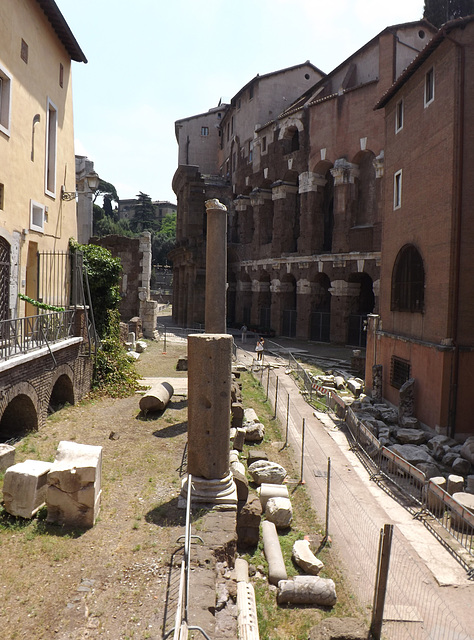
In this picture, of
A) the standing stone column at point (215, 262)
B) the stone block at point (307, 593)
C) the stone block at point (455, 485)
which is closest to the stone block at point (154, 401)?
the standing stone column at point (215, 262)

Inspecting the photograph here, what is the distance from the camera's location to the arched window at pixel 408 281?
14.9m

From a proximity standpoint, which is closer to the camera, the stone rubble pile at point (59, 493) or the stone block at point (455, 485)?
the stone rubble pile at point (59, 493)

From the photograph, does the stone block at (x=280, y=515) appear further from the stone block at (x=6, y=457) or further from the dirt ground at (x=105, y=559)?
the stone block at (x=6, y=457)

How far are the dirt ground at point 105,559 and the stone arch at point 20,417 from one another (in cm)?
55

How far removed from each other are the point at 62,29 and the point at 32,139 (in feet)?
13.0

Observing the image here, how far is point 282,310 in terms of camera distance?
34344 millimetres

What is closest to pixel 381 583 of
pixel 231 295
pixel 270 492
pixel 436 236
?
pixel 270 492

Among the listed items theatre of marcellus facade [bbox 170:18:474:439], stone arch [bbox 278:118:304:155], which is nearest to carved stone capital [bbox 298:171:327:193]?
theatre of marcellus facade [bbox 170:18:474:439]

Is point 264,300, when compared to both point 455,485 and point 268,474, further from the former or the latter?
point 455,485

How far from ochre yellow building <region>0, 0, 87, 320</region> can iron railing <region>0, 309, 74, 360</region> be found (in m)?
1.00

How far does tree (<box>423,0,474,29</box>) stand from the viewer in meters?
35.2

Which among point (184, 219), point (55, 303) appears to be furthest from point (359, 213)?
point (55, 303)

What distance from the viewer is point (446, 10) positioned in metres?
36.2

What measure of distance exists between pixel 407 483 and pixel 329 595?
485 centimetres
